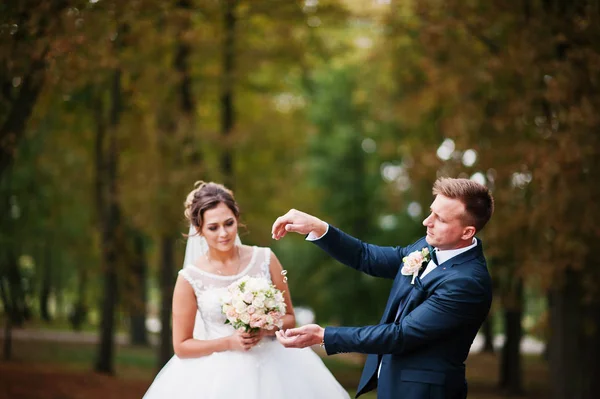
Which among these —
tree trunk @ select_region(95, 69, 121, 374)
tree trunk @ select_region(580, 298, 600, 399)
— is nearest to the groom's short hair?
tree trunk @ select_region(580, 298, 600, 399)

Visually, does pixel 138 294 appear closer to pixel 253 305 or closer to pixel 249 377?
pixel 249 377

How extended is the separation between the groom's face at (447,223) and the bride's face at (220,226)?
1.58 m

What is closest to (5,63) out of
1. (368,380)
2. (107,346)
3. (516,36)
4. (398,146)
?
(368,380)

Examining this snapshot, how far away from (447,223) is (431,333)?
0.59 meters

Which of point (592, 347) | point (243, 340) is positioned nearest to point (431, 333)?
point (243, 340)

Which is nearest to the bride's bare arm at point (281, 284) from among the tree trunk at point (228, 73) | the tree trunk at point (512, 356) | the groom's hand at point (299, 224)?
the groom's hand at point (299, 224)

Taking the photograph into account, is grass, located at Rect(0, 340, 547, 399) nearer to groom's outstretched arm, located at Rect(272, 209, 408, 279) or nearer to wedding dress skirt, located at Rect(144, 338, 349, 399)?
wedding dress skirt, located at Rect(144, 338, 349, 399)

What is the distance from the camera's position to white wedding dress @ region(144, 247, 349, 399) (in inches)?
185

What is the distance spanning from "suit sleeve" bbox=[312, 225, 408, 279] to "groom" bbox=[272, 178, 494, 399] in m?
0.53

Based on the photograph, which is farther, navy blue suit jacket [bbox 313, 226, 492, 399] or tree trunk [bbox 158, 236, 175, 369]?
tree trunk [bbox 158, 236, 175, 369]

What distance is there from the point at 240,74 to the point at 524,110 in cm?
648

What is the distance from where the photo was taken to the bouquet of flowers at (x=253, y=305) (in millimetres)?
4512

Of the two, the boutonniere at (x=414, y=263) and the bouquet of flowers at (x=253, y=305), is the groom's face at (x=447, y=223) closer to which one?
the boutonniere at (x=414, y=263)

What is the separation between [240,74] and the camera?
14.8 metres
